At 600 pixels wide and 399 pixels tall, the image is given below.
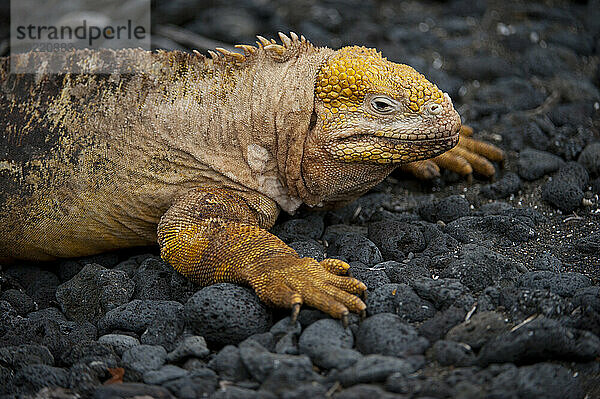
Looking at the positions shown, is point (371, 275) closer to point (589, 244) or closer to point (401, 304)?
point (401, 304)

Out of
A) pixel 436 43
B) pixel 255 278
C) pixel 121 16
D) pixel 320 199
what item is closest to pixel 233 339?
pixel 255 278

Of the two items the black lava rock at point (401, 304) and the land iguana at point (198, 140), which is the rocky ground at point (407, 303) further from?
the land iguana at point (198, 140)

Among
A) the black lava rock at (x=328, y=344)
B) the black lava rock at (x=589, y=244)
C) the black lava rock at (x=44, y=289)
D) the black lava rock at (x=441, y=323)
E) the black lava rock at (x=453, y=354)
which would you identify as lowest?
the black lava rock at (x=44, y=289)

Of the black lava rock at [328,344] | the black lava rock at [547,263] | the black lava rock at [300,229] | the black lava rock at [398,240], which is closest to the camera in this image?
the black lava rock at [328,344]

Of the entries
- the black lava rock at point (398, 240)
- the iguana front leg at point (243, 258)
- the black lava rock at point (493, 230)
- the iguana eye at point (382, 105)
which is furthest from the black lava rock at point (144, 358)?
the black lava rock at point (493, 230)

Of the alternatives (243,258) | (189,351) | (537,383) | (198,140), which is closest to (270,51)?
(198,140)
